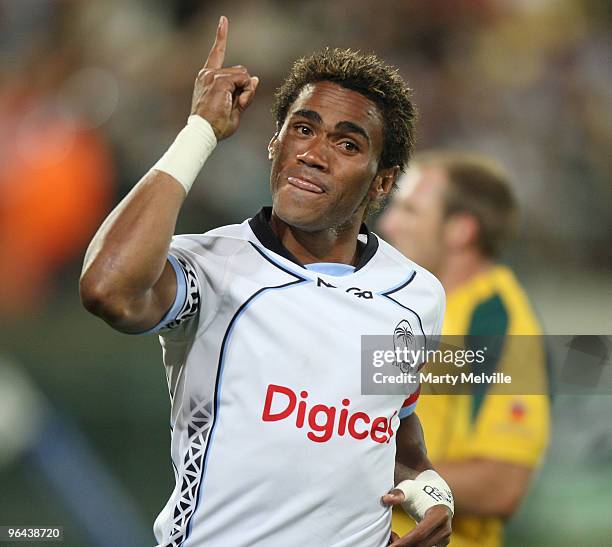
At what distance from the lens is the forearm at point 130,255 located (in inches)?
60.9

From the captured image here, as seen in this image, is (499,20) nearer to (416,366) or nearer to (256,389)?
(416,366)

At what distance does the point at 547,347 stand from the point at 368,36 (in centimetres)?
150

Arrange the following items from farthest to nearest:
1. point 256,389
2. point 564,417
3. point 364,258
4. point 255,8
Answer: point 255,8
point 564,417
point 364,258
point 256,389

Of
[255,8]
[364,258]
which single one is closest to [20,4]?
[255,8]

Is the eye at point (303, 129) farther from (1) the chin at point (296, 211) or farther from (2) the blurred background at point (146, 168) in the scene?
(2) the blurred background at point (146, 168)

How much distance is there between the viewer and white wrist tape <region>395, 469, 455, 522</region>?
2.13 metres

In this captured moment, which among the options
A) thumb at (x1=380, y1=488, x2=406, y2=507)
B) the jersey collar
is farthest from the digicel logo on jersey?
the jersey collar

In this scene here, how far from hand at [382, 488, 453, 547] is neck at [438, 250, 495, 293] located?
1.47m

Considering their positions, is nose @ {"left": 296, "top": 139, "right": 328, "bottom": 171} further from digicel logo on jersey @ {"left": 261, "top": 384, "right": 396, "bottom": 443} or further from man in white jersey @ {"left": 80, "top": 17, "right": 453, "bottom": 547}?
digicel logo on jersey @ {"left": 261, "top": 384, "right": 396, "bottom": 443}

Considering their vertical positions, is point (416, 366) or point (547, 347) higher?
point (547, 347)

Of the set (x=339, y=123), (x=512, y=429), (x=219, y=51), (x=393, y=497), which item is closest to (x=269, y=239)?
(x=339, y=123)

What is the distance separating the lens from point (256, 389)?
1843mm

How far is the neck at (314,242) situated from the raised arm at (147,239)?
1.20 ft

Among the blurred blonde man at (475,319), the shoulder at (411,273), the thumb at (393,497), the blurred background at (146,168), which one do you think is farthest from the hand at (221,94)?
the blurred background at (146,168)
